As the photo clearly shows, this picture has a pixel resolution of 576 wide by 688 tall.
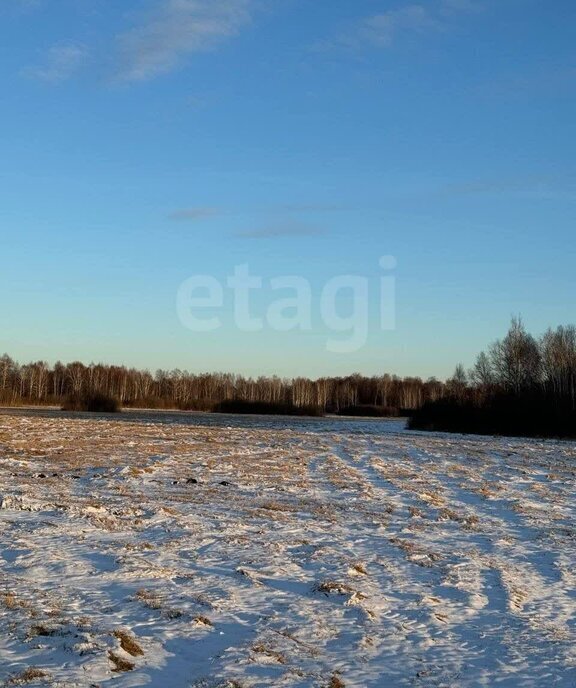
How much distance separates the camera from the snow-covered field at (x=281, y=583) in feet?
17.5

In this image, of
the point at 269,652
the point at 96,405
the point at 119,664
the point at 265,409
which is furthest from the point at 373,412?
the point at 119,664

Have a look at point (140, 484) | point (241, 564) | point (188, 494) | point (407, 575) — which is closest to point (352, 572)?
point (407, 575)

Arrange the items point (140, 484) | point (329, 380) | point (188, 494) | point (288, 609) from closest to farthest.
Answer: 1. point (288, 609)
2. point (188, 494)
3. point (140, 484)
4. point (329, 380)

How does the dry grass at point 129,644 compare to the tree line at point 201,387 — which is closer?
the dry grass at point 129,644

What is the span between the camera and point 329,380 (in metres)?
148

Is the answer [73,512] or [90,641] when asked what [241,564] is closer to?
[90,641]

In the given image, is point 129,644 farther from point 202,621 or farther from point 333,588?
point 333,588

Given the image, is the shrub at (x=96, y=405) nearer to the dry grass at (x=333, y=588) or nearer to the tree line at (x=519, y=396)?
the tree line at (x=519, y=396)

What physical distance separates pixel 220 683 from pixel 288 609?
1.71 m

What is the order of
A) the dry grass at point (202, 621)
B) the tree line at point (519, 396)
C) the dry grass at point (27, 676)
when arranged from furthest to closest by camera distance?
1. the tree line at point (519, 396)
2. the dry grass at point (202, 621)
3. the dry grass at point (27, 676)

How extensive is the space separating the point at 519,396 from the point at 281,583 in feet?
158

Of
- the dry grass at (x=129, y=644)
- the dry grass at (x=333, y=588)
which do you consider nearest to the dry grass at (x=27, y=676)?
the dry grass at (x=129, y=644)

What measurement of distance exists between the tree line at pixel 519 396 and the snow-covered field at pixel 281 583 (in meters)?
30.0

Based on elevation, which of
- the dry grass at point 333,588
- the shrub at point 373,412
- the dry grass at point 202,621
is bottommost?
the dry grass at point 202,621
